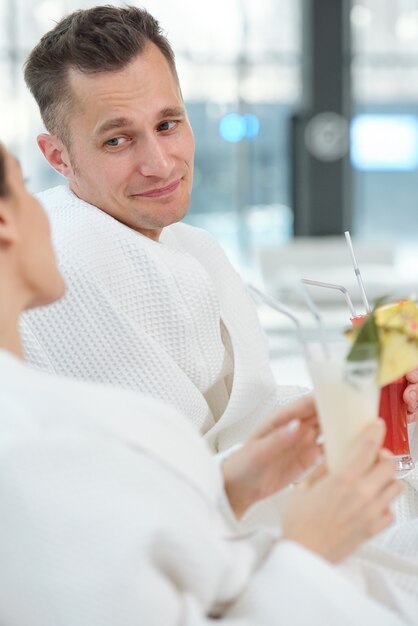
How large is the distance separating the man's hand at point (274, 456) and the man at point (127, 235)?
1.97ft

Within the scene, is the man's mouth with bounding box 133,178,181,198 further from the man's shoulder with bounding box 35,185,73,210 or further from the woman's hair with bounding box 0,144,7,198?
the woman's hair with bounding box 0,144,7,198

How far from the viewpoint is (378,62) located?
423 inches

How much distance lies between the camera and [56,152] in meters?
2.10

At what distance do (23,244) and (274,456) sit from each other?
0.44 metres

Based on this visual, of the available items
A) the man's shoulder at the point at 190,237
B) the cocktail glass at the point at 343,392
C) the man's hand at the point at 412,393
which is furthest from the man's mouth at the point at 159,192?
the cocktail glass at the point at 343,392

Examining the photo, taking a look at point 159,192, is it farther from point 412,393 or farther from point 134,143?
point 412,393

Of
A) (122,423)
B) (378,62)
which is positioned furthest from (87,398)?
(378,62)

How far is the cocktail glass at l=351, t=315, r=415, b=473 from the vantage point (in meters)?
1.80

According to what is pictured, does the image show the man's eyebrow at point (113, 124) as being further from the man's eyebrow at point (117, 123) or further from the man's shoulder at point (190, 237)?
the man's shoulder at point (190, 237)

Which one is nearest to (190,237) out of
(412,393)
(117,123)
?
(117,123)

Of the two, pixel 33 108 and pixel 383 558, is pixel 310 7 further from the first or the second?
pixel 383 558

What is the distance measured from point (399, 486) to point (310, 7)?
32.4 ft

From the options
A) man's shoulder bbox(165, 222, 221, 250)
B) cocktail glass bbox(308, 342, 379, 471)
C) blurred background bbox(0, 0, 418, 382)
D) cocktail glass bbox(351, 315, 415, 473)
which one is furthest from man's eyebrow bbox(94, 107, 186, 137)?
blurred background bbox(0, 0, 418, 382)

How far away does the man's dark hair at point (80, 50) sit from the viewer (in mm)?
1966
